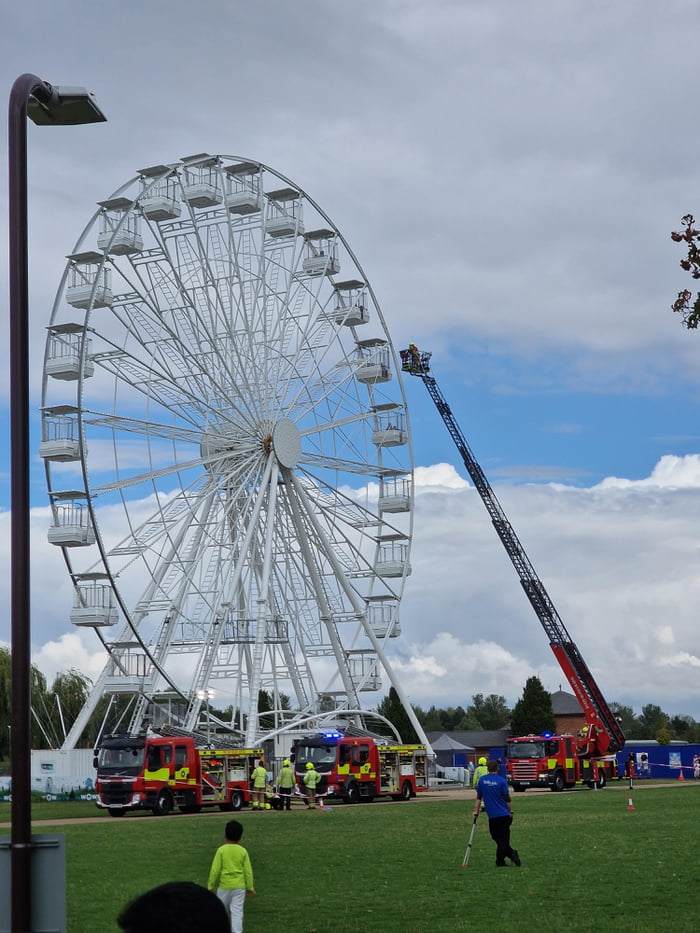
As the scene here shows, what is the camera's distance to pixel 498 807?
19.1 m

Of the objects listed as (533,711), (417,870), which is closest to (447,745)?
(533,711)

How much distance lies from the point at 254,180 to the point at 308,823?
22457 millimetres

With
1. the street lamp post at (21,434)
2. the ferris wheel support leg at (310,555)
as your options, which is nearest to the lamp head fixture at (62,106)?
the street lamp post at (21,434)

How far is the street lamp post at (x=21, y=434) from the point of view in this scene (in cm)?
756

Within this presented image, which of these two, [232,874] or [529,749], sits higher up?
[232,874]

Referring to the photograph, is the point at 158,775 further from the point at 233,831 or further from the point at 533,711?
the point at 533,711

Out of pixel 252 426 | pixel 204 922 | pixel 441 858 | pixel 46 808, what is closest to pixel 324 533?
pixel 252 426

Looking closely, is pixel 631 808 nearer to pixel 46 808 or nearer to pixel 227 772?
pixel 227 772

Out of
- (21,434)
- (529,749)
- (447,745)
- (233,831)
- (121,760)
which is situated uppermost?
(21,434)

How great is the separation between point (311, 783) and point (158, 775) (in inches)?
171

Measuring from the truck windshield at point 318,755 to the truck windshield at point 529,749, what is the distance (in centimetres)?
1051

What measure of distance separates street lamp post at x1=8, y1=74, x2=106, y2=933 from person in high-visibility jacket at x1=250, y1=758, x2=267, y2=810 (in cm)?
3029

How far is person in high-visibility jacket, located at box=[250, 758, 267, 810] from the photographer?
126 ft

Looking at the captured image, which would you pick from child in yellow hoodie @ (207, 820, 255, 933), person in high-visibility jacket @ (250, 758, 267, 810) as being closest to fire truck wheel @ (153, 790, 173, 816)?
person in high-visibility jacket @ (250, 758, 267, 810)
